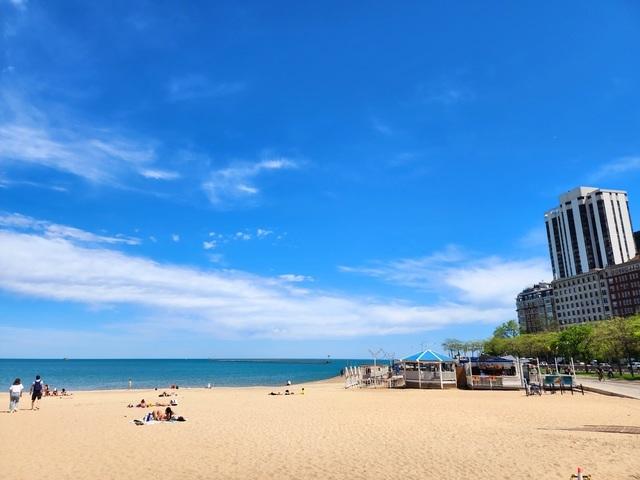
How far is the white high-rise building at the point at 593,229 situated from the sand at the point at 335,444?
146697mm

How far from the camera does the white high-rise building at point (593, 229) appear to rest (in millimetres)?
148250

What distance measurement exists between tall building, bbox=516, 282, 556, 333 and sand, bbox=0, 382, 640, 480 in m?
145

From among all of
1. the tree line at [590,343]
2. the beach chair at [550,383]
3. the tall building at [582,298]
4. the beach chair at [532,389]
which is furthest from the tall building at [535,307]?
the beach chair at [532,389]

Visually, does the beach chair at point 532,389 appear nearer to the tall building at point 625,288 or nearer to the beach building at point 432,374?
the beach building at point 432,374

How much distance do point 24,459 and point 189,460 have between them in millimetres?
4537

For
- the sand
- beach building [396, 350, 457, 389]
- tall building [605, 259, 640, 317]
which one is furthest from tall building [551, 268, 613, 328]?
the sand

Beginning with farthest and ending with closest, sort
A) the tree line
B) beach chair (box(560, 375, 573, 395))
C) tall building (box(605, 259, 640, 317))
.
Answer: tall building (box(605, 259, 640, 317)) → the tree line → beach chair (box(560, 375, 573, 395))

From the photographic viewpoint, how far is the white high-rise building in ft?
486

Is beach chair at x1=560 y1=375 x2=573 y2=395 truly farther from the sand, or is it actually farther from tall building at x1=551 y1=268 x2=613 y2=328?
tall building at x1=551 y1=268 x2=613 y2=328

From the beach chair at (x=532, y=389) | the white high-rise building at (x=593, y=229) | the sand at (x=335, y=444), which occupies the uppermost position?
the white high-rise building at (x=593, y=229)

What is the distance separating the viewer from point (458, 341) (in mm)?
136375

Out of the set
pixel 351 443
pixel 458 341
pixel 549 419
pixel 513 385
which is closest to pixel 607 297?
pixel 458 341

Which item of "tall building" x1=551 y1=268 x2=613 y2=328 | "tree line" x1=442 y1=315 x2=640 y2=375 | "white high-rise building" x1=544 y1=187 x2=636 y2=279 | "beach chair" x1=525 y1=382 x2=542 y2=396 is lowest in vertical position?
"beach chair" x1=525 y1=382 x2=542 y2=396

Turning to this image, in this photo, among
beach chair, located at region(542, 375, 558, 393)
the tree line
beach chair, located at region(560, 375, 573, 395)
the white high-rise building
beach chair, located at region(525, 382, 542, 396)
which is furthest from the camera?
the white high-rise building
